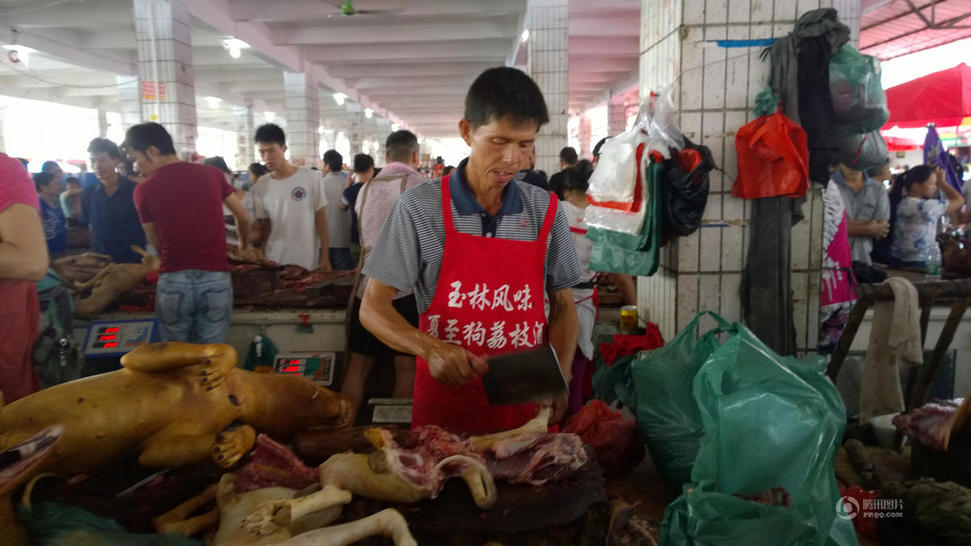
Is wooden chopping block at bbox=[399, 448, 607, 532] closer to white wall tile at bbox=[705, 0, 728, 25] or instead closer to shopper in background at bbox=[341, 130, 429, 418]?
shopper in background at bbox=[341, 130, 429, 418]

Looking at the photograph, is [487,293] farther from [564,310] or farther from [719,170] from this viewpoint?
[719,170]

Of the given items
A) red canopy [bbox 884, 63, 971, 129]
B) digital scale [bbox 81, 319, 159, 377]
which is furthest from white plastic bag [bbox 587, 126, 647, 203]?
red canopy [bbox 884, 63, 971, 129]

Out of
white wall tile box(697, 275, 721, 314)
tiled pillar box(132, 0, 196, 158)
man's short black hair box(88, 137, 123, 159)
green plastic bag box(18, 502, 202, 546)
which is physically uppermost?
tiled pillar box(132, 0, 196, 158)

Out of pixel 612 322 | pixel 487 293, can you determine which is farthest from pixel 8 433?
pixel 612 322

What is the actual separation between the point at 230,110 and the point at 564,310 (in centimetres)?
2840

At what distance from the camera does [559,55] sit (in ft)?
32.4

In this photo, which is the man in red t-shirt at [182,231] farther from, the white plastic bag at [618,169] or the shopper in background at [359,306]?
the white plastic bag at [618,169]

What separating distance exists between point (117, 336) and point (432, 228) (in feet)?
10.1

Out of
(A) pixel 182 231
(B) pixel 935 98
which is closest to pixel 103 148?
(A) pixel 182 231

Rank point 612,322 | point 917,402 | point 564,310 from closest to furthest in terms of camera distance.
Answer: point 564,310, point 917,402, point 612,322

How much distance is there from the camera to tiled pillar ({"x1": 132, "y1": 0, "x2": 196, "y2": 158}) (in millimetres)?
8906

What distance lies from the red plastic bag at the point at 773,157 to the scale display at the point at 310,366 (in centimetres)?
287

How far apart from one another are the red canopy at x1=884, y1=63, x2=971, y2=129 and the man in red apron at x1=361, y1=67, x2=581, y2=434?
22.0 ft

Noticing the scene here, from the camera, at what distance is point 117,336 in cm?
401
